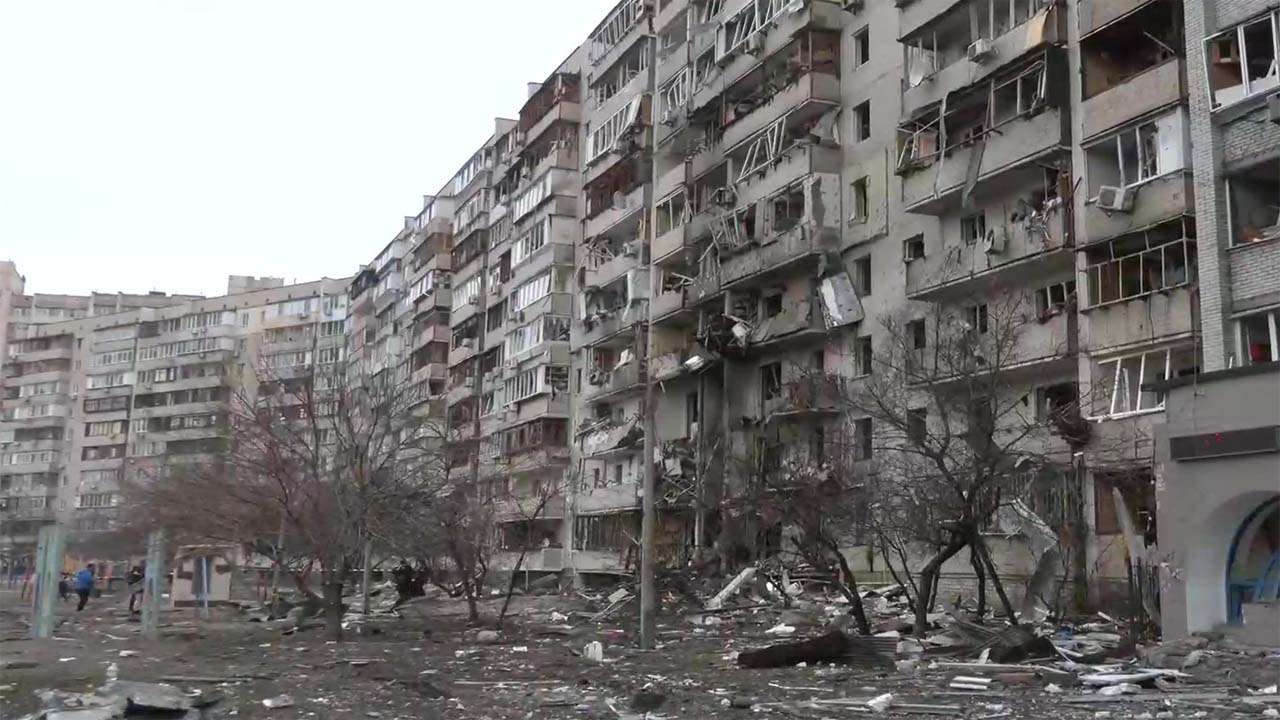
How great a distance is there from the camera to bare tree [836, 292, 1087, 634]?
2384 cm

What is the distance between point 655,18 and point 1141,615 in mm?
39710

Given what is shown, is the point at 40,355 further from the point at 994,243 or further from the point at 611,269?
the point at 994,243

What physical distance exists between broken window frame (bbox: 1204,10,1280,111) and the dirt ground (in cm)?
1081

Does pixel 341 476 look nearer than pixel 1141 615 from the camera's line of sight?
No

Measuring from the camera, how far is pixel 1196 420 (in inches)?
795

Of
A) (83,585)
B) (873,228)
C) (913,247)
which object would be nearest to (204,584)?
(83,585)

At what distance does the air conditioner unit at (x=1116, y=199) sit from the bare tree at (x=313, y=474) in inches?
729

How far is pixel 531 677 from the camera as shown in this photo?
2011cm

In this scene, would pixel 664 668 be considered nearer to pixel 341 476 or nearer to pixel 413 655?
pixel 413 655

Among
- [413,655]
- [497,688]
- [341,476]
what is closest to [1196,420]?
[497,688]

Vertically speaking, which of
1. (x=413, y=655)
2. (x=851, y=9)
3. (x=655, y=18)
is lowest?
(x=413, y=655)

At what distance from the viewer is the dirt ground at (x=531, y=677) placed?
50.5 ft

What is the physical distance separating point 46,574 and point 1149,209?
27357 mm

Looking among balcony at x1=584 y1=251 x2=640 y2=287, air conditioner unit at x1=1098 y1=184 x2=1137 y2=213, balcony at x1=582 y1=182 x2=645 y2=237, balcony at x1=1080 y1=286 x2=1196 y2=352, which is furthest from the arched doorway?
balcony at x1=582 y1=182 x2=645 y2=237
